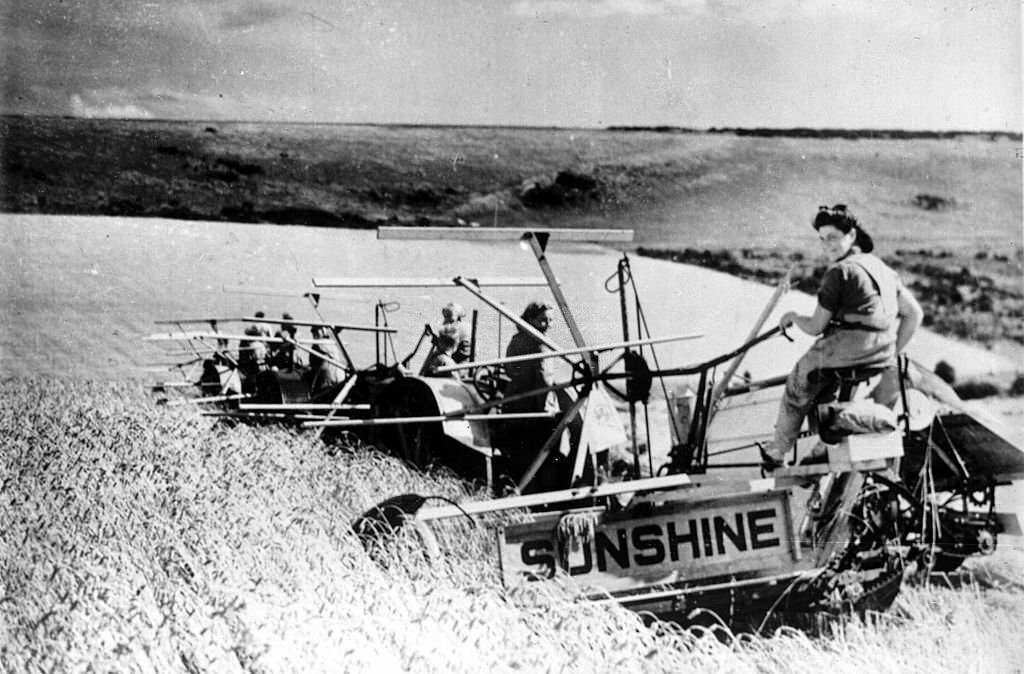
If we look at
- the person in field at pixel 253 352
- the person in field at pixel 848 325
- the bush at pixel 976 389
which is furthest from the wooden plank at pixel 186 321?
the bush at pixel 976 389

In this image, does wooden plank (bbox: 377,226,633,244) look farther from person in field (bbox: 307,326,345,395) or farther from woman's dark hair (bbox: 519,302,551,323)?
person in field (bbox: 307,326,345,395)

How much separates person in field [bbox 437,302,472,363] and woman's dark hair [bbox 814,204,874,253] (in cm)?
153

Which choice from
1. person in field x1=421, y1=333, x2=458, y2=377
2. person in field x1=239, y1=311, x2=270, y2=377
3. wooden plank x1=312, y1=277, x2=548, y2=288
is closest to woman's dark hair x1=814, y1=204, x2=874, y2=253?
wooden plank x1=312, y1=277, x2=548, y2=288

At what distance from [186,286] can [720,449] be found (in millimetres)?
2361

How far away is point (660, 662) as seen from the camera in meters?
4.62

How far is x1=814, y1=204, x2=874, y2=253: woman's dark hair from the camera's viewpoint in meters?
4.96

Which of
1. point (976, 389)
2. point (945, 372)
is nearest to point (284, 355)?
point (945, 372)

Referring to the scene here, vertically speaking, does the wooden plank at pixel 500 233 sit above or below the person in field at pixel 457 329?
above

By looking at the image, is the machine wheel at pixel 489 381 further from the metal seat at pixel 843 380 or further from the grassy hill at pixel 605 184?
the metal seat at pixel 843 380

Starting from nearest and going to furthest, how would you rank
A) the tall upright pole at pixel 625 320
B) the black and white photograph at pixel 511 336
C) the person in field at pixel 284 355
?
1. the black and white photograph at pixel 511 336
2. the tall upright pole at pixel 625 320
3. the person in field at pixel 284 355

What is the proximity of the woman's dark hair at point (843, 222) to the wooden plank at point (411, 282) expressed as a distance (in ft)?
3.84

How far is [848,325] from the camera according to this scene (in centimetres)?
468

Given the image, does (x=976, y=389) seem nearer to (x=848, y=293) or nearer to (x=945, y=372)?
(x=945, y=372)

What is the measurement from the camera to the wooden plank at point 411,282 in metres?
4.71
